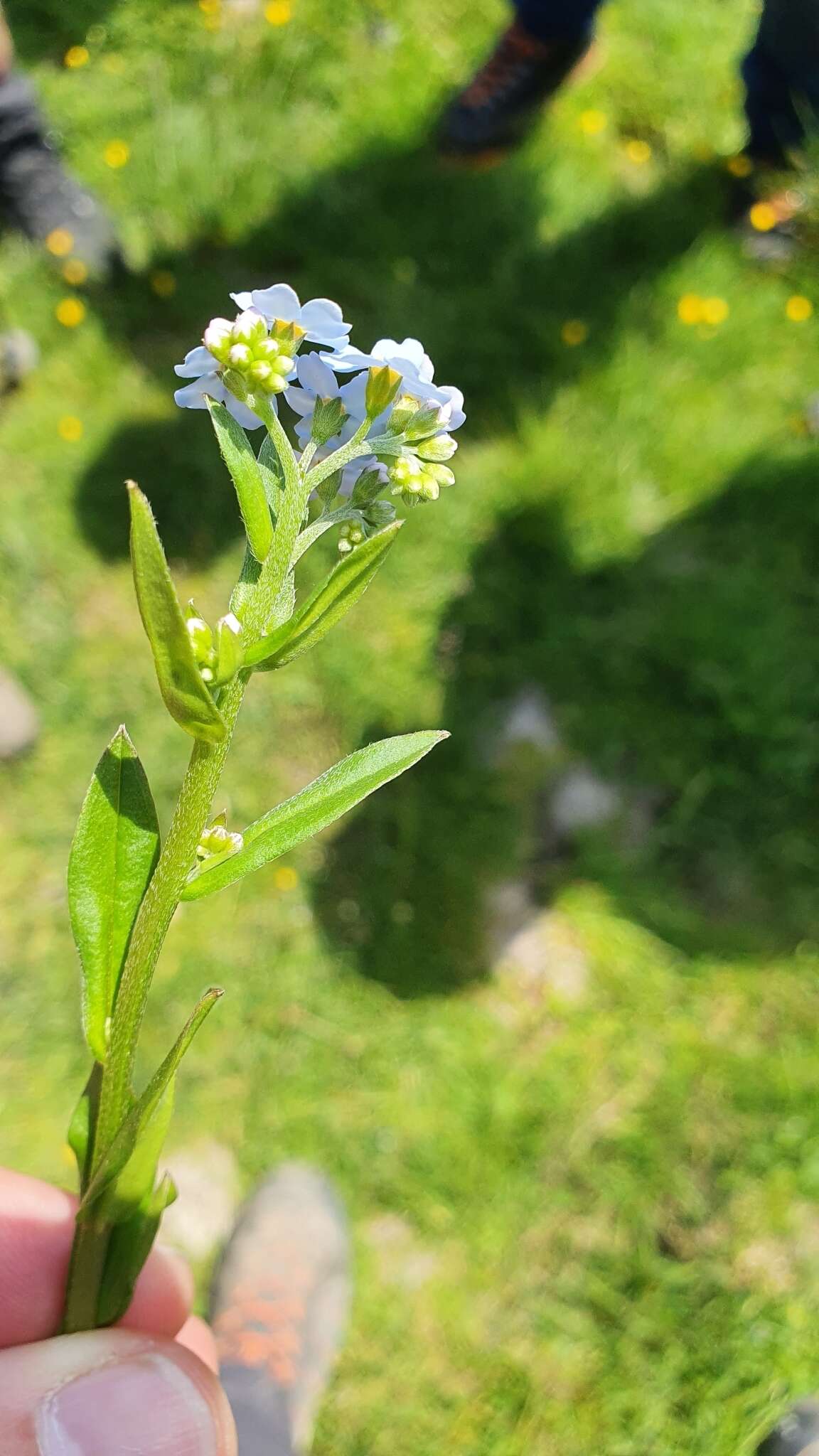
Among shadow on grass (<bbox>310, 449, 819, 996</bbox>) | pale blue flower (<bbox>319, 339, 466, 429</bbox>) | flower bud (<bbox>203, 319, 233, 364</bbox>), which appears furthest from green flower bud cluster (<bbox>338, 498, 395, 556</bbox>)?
shadow on grass (<bbox>310, 449, 819, 996</bbox>)

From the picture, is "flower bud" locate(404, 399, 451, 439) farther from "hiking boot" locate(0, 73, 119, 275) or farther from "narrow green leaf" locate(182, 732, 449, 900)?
"hiking boot" locate(0, 73, 119, 275)

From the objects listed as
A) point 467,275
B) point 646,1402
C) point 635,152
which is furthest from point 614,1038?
point 635,152

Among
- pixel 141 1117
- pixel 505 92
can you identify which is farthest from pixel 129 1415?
pixel 505 92

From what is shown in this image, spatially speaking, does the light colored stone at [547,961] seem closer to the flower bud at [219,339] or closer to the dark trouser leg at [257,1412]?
the dark trouser leg at [257,1412]

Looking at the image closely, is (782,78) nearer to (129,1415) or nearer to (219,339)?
(219,339)

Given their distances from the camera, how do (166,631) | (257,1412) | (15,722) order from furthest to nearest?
(15,722)
(257,1412)
(166,631)

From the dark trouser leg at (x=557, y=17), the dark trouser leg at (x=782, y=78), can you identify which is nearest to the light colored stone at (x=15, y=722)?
the dark trouser leg at (x=557, y=17)
